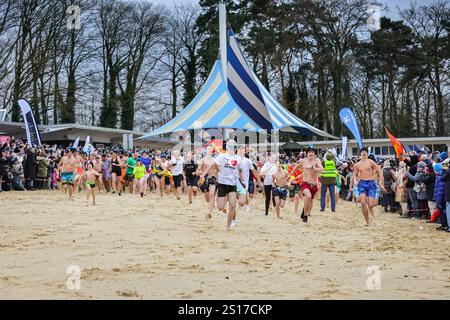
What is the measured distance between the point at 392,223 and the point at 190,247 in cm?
698

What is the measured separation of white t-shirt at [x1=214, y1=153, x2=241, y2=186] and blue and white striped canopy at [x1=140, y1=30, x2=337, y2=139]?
1085cm

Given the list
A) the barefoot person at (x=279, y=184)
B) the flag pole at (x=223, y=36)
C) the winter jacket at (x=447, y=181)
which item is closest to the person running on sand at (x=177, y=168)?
the flag pole at (x=223, y=36)

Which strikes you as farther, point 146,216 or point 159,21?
point 159,21

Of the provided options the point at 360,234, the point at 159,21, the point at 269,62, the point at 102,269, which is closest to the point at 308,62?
the point at 269,62

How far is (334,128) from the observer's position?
47656mm

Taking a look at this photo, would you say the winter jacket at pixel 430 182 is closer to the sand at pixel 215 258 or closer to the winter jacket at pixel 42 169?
the sand at pixel 215 258

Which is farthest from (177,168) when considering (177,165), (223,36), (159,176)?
(223,36)

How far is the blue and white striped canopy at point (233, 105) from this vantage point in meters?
22.9

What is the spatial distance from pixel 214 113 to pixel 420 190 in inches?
400

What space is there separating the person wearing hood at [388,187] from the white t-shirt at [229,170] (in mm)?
7596

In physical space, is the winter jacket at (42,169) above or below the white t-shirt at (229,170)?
above

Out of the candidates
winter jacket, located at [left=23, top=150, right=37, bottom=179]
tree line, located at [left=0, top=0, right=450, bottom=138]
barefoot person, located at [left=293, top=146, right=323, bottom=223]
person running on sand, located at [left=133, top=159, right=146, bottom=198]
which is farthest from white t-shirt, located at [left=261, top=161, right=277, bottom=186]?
tree line, located at [left=0, top=0, right=450, bottom=138]
